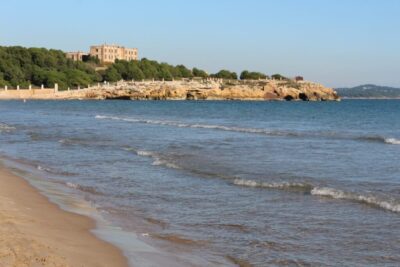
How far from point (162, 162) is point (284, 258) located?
11937 millimetres

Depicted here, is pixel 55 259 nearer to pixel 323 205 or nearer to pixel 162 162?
pixel 323 205

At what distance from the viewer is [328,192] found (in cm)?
1402

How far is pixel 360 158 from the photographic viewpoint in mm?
22141

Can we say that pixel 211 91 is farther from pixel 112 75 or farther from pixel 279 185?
pixel 279 185

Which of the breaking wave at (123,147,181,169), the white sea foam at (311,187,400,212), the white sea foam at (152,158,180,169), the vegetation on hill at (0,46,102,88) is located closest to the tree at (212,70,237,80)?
the vegetation on hill at (0,46,102,88)

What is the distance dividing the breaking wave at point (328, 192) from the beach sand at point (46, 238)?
5610 mm

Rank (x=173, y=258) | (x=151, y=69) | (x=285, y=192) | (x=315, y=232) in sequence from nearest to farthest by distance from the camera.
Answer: (x=173, y=258) → (x=315, y=232) → (x=285, y=192) → (x=151, y=69)

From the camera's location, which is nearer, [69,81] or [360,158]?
[360,158]

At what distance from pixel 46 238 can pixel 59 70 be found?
144m

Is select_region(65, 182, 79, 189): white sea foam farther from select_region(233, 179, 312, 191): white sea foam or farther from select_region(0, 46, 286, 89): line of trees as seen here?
select_region(0, 46, 286, 89): line of trees

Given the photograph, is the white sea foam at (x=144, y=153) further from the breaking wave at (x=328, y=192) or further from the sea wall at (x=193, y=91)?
the sea wall at (x=193, y=91)

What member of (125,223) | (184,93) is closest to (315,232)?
(125,223)

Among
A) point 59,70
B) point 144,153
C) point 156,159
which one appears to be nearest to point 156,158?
point 156,159

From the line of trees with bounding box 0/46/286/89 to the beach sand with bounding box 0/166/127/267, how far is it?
125m
